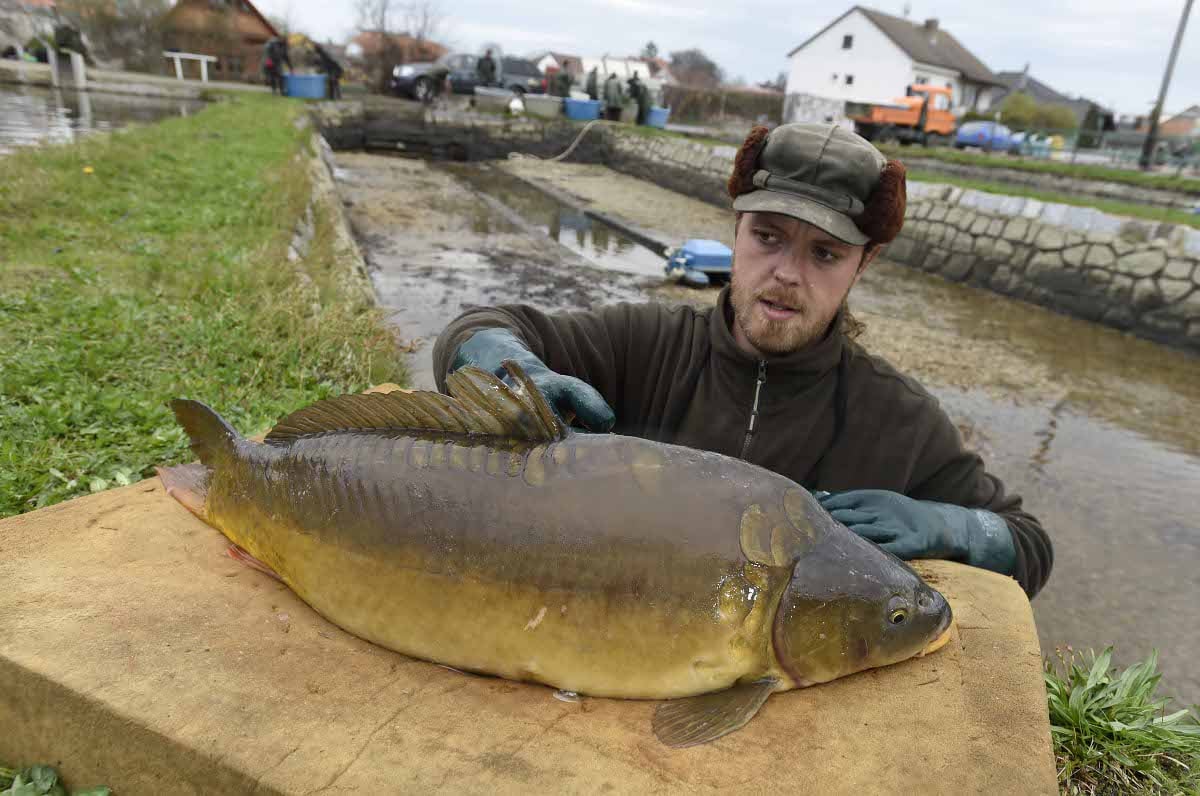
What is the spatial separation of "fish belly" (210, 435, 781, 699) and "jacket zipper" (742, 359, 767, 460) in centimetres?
115

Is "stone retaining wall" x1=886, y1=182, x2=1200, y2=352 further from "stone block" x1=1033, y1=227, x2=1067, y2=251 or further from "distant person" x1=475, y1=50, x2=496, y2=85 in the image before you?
"distant person" x1=475, y1=50, x2=496, y2=85

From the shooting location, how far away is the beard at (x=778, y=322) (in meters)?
2.56

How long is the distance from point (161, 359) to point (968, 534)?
384 cm

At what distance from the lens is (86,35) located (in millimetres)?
38344

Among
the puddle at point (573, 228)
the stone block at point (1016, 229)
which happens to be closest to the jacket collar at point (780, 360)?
the puddle at point (573, 228)

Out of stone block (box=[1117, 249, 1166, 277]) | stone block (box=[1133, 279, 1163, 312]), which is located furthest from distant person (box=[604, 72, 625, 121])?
stone block (box=[1133, 279, 1163, 312])

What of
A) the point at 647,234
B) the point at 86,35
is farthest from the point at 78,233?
the point at 86,35

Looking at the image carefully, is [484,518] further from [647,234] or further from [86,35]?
[86,35]

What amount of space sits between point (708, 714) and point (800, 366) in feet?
4.89

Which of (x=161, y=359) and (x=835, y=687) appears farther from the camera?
(x=161, y=359)

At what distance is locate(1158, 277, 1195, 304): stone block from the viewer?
954 cm

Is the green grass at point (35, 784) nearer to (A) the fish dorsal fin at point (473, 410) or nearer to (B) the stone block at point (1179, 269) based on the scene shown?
(A) the fish dorsal fin at point (473, 410)

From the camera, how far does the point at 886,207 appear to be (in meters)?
2.42

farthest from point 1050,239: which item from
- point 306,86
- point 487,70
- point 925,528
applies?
point 487,70
